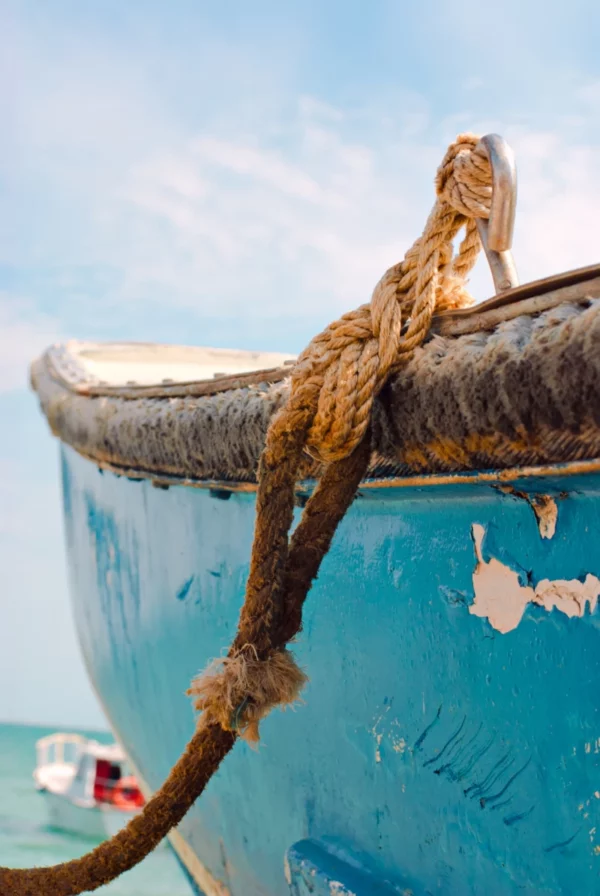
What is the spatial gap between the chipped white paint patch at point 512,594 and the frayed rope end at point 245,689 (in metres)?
0.21

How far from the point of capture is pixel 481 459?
0.78 metres

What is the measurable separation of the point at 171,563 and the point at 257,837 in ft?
1.72

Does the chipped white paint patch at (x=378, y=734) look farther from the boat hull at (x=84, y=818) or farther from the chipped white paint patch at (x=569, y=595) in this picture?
the boat hull at (x=84, y=818)

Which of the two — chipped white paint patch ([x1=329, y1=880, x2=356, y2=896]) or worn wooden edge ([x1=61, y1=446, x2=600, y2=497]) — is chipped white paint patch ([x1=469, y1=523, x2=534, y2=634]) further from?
chipped white paint patch ([x1=329, y1=880, x2=356, y2=896])

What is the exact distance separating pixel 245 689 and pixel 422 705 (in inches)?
9.4

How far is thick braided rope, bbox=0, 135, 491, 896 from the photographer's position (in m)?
0.85

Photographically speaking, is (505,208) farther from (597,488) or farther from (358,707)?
(358,707)

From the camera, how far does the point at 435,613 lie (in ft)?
3.06

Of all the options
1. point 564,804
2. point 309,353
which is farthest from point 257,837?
point 309,353

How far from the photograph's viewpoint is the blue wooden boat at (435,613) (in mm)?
747

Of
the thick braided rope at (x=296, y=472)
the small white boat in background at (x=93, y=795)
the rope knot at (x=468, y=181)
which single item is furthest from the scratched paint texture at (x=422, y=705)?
the small white boat in background at (x=93, y=795)

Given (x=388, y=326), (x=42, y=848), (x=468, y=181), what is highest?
(x=468, y=181)

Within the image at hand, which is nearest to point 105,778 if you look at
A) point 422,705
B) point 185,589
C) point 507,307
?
point 185,589

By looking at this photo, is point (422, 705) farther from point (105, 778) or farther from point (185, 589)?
point (105, 778)
